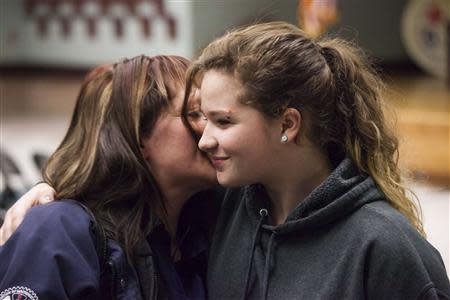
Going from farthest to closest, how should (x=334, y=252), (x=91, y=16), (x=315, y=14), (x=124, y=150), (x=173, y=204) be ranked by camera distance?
(x=91, y=16) → (x=315, y=14) → (x=173, y=204) → (x=124, y=150) → (x=334, y=252)

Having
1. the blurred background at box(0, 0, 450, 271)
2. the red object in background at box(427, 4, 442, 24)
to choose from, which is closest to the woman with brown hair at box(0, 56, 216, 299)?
the blurred background at box(0, 0, 450, 271)

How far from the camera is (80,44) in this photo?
Answer: 9828 millimetres

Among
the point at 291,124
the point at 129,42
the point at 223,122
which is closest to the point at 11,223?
the point at 223,122

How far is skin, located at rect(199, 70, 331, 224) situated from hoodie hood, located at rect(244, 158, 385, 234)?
0.19ft

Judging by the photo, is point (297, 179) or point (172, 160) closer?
point (297, 179)

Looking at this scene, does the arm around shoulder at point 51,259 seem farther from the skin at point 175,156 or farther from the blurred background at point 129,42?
the blurred background at point 129,42

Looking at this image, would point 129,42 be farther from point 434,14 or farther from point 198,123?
point 198,123

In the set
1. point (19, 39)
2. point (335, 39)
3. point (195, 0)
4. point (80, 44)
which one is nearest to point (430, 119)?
point (195, 0)

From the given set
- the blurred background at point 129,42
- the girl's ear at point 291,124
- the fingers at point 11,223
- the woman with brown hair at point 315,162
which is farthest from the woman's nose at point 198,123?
the blurred background at point 129,42

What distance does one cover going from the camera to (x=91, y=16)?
959 cm

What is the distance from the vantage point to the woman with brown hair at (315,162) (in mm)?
1644

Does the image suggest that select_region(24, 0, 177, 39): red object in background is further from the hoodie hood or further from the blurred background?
the hoodie hood

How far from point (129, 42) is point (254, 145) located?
307 inches

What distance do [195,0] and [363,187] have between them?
7.09 meters
